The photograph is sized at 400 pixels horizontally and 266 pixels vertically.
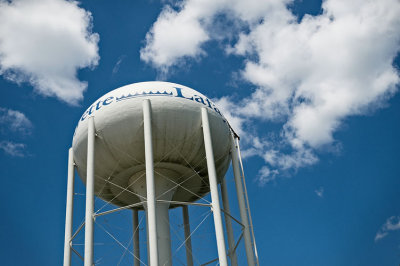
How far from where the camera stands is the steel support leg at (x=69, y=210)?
1280cm

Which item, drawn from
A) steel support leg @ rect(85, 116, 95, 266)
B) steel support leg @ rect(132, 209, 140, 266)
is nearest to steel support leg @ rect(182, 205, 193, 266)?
steel support leg @ rect(132, 209, 140, 266)

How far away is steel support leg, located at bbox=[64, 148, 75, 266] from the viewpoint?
42.0 feet

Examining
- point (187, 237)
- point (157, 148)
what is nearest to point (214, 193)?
point (157, 148)

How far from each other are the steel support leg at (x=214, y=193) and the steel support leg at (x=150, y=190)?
1.63 metres

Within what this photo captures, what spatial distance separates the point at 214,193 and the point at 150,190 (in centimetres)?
179

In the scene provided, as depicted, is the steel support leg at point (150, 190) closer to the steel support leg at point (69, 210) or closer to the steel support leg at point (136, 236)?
the steel support leg at point (69, 210)

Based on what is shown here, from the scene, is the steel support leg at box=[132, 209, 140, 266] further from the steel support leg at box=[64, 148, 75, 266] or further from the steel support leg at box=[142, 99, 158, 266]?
the steel support leg at box=[142, 99, 158, 266]

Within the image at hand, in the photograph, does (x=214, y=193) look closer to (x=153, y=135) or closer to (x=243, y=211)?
(x=243, y=211)

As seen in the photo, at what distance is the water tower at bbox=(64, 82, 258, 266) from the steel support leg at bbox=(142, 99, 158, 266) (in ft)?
0.09

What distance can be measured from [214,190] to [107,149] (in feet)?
11.6

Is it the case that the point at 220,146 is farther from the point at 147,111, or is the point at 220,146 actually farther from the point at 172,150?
the point at 147,111

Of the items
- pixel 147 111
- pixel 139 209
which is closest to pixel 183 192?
pixel 139 209

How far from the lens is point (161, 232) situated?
13469mm

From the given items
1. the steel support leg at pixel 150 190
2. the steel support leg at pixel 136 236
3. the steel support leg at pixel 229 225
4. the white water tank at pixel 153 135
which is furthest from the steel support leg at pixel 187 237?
the steel support leg at pixel 150 190
